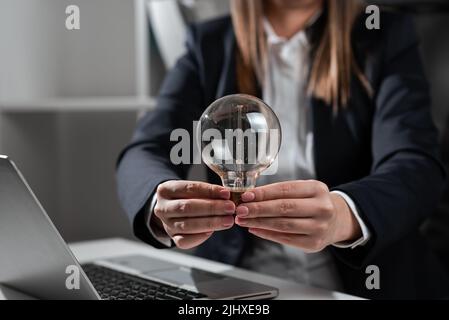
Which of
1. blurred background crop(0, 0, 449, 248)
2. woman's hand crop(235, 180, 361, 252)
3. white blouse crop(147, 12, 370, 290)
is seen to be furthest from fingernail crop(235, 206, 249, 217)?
blurred background crop(0, 0, 449, 248)

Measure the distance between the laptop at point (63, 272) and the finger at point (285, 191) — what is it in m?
0.15

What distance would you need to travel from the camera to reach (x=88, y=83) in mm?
1582

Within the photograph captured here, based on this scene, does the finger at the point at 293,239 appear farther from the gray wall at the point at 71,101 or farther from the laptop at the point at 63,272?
the gray wall at the point at 71,101

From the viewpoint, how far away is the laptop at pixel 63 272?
1.86ft

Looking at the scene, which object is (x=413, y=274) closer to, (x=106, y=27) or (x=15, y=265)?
(x=15, y=265)

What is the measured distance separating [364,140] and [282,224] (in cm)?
41

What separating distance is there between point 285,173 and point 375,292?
0.68 ft

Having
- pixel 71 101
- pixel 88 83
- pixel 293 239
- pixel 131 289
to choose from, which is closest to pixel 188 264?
pixel 131 289

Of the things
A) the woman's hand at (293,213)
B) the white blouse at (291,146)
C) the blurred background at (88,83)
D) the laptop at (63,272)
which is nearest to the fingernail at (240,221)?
the woman's hand at (293,213)

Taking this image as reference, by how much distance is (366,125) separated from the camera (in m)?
0.96

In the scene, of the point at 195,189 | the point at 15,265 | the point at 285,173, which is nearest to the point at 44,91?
the point at 285,173

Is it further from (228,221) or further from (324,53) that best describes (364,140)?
(228,221)

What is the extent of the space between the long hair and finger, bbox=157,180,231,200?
1.28ft
